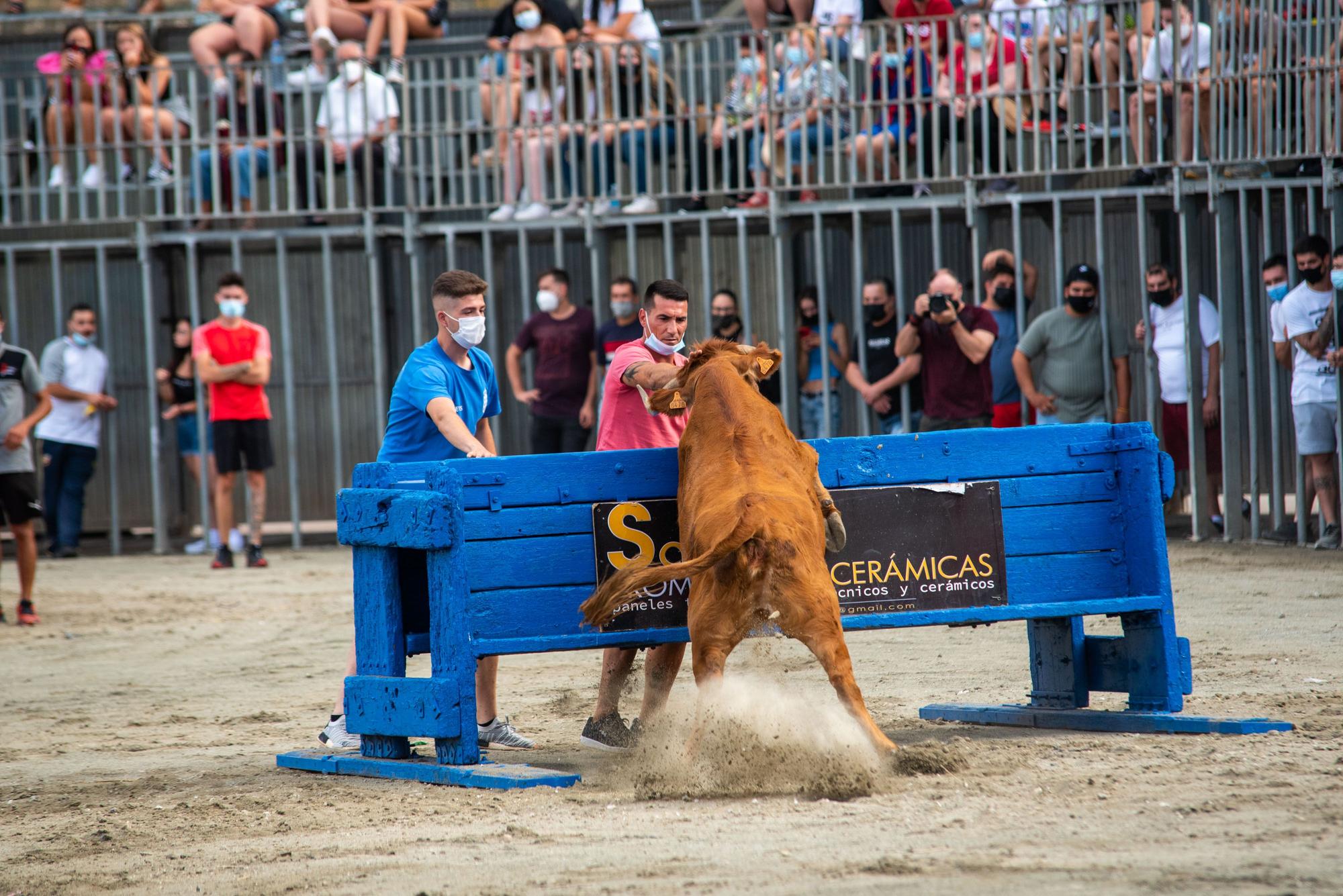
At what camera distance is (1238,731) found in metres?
6.15

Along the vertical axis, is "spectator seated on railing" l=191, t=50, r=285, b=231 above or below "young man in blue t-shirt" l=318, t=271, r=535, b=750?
above

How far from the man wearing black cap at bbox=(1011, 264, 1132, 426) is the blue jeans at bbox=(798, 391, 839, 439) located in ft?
6.59

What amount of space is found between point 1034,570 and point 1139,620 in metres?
0.53

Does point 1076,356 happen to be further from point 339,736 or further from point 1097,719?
point 339,736

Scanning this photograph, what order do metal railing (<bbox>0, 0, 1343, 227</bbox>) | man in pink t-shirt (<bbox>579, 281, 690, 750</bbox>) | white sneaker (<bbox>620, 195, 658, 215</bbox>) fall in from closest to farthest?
man in pink t-shirt (<bbox>579, 281, 690, 750</bbox>) → metal railing (<bbox>0, 0, 1343, 227</bbox>) → white sneaker (<bbox>620, 195, 658, 215</bbox>)

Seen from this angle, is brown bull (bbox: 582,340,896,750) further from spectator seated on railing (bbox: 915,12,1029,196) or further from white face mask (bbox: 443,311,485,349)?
spectator seated on railing (bbox: 915,12,1029,196)

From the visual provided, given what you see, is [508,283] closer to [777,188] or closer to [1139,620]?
[777,188]

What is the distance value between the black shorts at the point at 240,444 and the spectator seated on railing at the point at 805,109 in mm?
5239

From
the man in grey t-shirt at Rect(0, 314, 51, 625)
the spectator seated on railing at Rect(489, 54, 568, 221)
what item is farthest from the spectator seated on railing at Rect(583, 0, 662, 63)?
the man in grey t-shirt at Rect(0, 314, 51, 625)

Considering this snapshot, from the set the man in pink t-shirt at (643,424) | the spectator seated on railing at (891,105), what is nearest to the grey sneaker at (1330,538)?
the spectator seated on railing at (891,105)

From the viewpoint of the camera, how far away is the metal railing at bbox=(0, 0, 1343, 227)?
13414mm

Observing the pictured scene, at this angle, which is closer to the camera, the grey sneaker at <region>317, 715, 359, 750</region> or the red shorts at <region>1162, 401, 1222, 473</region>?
the grey sneaker at <region>317, 715, 359, 750</region>

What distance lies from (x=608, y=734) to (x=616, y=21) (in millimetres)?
10782

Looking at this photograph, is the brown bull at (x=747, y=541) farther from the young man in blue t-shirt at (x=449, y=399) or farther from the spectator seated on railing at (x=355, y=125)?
the spectator seated on railing at (x=355, y=125)
